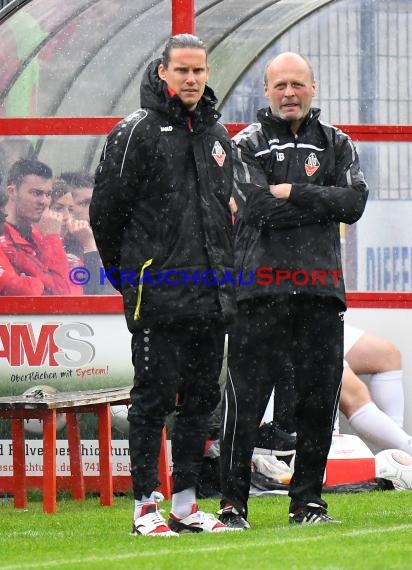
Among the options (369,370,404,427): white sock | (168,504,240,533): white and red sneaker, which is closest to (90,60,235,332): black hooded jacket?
(168,504,240,533): white and red sneaker

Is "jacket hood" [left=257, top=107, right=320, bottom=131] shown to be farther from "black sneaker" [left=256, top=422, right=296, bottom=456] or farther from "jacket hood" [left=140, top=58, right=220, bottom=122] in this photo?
"black sneaker" [left=256, top=422, right=296, bottom=456]

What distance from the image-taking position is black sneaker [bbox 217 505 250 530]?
21.7 ft

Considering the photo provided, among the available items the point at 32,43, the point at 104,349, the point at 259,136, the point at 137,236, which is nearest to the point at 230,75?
the point at 32,43

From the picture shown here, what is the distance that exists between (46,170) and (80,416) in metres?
1.54

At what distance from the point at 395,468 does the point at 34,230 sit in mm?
2641

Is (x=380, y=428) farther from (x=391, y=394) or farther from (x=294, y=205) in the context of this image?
(x=294, y=205)

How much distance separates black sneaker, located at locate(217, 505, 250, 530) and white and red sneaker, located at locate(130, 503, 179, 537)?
0.49m

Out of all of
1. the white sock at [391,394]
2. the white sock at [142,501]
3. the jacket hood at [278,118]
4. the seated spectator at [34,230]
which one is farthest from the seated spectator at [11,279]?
the white sock at [142,501]

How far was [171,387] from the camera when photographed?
6191mm

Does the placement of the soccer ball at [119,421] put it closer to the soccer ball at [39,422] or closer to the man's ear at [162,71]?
the soccer ball at [39,422]

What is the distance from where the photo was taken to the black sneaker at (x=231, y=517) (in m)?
6.62

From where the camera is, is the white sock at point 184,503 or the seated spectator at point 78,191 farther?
the seated spectator at point 78,191

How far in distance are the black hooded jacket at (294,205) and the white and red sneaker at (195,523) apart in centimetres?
96

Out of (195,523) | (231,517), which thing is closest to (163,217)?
(195,523)
